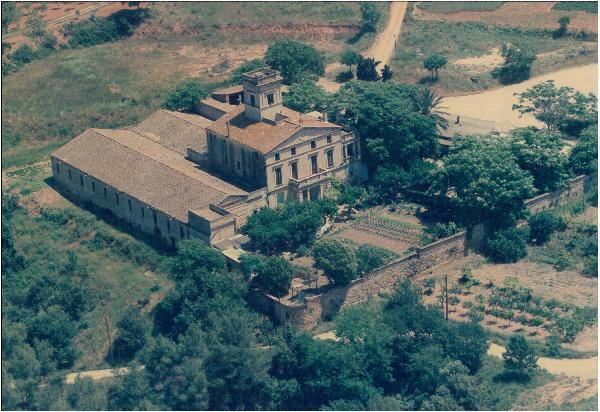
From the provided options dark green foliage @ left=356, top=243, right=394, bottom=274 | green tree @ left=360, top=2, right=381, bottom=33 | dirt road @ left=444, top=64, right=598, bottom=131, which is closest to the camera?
dark green foliage @ left=356, top=243, right=394, bottom=274

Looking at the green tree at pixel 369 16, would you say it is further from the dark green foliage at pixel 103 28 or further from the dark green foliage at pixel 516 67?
the dark green foliage at pixel 103 28

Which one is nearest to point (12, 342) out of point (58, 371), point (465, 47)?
point (58, 371)

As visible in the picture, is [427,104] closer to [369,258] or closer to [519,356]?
[369,258]

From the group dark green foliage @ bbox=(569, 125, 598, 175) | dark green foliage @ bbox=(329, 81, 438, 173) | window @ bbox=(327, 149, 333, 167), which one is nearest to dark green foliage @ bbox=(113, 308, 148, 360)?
window @ bbox=(327, 149, 333, 167)

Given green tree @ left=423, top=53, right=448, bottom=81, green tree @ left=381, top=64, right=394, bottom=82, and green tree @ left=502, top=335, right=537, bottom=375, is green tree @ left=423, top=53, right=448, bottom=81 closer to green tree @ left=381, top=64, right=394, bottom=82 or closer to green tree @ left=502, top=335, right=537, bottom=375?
green tree @ left=381, top=64, right=394, bottom=82

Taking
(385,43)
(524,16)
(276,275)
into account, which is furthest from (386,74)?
(276,275)
